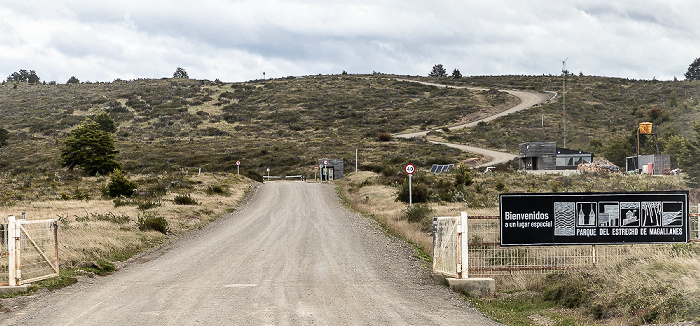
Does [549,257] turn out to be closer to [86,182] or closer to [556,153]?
[86,182]

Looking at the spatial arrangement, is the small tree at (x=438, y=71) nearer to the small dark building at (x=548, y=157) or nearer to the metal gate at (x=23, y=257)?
the small dark building at (x=548, y=157)

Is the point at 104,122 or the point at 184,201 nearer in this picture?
the point at 184,201

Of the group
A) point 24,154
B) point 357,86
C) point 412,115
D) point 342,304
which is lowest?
point 342,304

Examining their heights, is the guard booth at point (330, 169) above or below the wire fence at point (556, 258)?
above

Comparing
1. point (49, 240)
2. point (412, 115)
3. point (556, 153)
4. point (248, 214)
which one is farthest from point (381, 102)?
point (49, 240)

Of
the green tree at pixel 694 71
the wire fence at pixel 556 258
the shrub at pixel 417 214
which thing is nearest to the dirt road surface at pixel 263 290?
the wire fence at pixel 556 258

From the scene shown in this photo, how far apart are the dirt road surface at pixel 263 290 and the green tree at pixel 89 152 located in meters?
36.8

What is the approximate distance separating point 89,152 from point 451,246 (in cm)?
4933

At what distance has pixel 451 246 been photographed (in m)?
12.6

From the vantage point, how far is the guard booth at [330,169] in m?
59.8

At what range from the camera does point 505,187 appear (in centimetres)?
4209

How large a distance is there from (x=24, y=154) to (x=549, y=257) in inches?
2946

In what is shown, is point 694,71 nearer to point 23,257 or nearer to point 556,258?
point 556,258

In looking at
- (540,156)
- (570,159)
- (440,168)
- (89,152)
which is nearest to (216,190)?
(89,152)
